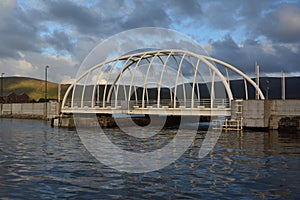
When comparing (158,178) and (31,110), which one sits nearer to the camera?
(158,178)

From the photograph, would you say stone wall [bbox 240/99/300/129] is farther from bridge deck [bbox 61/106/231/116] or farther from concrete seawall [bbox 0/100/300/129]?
bridge deck [bbox 61/106/231/116]

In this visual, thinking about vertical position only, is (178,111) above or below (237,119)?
above

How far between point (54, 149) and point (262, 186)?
1957cm

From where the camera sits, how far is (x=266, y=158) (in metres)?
25.6

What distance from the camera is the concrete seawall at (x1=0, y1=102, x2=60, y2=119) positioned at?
293 feet

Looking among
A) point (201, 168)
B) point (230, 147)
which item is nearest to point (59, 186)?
point (201, 168)

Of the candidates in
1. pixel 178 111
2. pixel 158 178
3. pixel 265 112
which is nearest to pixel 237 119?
pixel 265 112

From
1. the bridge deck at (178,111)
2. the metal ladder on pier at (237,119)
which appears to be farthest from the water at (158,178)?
the bridge deck at (178,111)

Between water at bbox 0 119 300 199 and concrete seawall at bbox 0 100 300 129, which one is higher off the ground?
concrete seawall at bbox 0 100 300 129

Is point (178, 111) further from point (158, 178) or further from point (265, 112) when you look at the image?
point (158, 178)

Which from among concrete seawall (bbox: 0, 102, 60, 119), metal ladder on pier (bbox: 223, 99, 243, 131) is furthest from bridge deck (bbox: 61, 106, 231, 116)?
concrete seawall (bbox: 0, 102, 60, 119)

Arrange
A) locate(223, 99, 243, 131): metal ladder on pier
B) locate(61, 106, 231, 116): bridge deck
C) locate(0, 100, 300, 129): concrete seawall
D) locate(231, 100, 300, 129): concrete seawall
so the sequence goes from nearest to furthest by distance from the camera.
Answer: locate(0, 100, 300, 129): concrete seawall → locate(231, 100, 300, 129): concrete seawall → locate(223, 99, 243, 131): metal ladder on pier → locate(61, 106, 231, 116): bridge deck

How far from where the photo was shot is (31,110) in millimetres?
108750

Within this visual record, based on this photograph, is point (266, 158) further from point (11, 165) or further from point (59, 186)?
point (11, 165)
